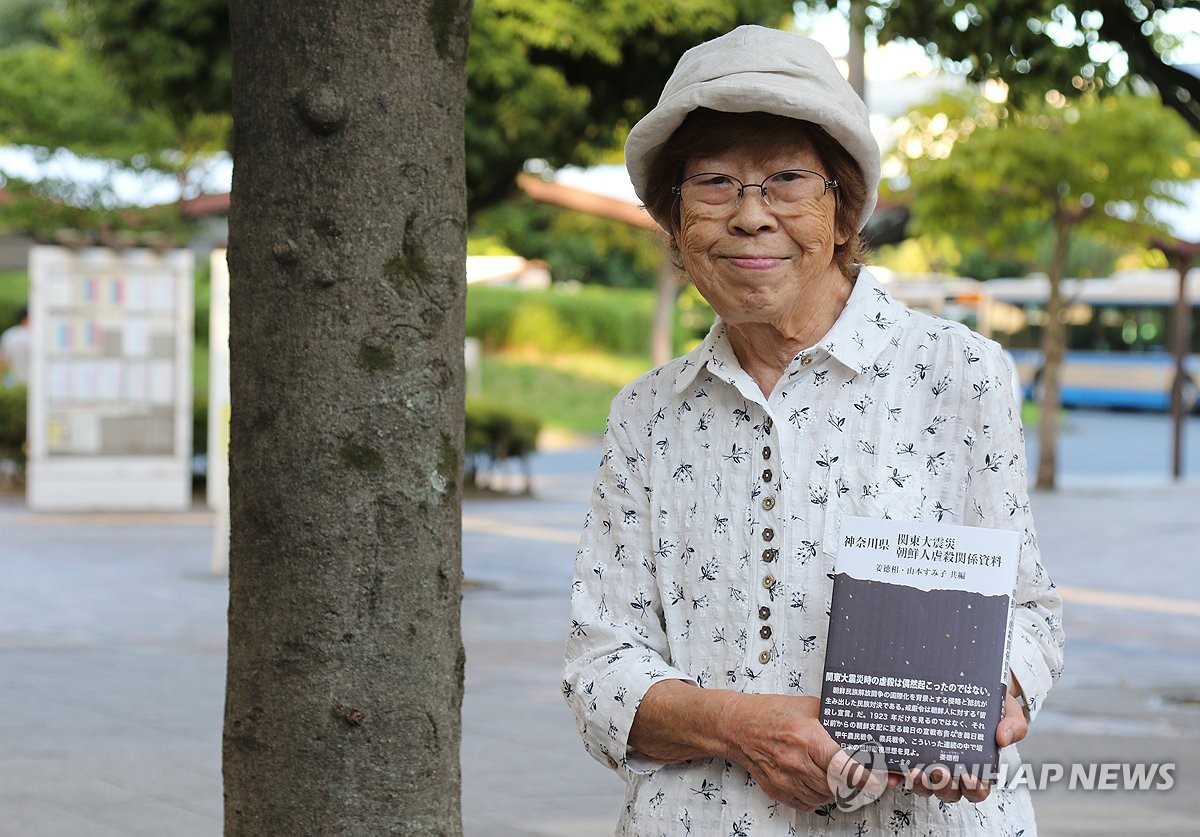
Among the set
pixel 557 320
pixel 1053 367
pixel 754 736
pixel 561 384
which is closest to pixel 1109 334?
pixel 557 320

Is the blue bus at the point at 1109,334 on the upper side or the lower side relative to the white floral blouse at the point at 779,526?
upper

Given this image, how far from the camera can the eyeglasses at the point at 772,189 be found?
2.22 metres

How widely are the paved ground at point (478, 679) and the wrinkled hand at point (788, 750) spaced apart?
368 centimetres

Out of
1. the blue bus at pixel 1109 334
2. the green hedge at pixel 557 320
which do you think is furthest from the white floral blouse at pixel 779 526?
the blue bus at pixel 1109 334

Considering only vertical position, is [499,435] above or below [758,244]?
below

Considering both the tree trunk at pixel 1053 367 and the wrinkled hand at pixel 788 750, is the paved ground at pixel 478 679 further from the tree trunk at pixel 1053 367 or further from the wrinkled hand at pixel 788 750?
the tree trunk at pixel 1053 367

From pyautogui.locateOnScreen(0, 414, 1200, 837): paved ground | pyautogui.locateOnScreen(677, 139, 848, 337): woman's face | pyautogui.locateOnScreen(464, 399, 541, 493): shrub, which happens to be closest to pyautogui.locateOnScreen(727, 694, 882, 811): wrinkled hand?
pyautogui.locateOnScreen(677, 139, 848, 337): woman's face

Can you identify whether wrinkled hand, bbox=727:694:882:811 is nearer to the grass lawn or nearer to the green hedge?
the grass lawn

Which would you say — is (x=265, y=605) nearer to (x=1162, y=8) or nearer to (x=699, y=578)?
(x=699, y=578)

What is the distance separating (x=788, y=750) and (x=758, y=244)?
64 centimetres

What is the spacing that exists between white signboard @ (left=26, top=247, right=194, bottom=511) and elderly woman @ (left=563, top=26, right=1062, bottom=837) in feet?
52.5

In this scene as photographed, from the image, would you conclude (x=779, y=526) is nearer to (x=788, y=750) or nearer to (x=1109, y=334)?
(x=788, y=750)

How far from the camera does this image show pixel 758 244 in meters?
2.20

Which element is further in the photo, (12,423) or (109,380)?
(12,423)
